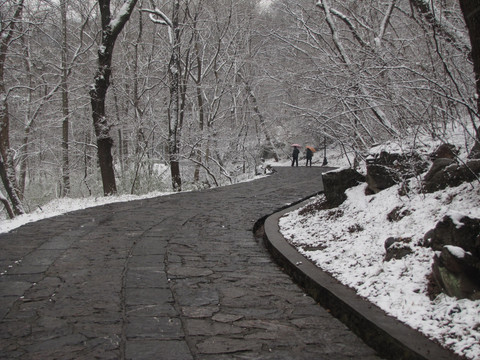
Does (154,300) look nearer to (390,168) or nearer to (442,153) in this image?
(390,168)

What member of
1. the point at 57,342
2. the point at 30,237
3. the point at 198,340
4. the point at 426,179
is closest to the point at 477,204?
the point at 426,179

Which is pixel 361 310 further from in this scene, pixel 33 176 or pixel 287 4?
pixel 33 176

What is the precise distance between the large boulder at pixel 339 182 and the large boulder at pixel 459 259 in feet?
11.8

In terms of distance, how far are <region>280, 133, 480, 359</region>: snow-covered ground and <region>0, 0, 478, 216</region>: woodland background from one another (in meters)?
1.24

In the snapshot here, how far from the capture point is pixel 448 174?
487 centimetres

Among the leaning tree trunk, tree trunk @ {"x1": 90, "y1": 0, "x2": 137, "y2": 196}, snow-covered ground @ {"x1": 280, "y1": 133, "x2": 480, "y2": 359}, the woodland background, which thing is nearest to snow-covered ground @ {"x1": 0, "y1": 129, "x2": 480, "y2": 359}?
snow-covered ground @ {"x1": 280, "y1": 133, "x2": 480, "y2": 359}

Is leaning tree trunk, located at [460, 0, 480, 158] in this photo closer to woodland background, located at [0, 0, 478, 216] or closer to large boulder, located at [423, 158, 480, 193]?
large boulder, located at [423, 158, 480, 193]

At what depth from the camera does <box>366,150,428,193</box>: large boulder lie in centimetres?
564

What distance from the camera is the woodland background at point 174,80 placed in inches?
326

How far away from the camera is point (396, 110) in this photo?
6410mm

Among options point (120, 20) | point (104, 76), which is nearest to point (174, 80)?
point (120, 20)

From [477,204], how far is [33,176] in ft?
90.2

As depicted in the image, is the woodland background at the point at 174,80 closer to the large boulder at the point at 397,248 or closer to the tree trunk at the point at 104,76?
the tree trunk at the point at 104,76

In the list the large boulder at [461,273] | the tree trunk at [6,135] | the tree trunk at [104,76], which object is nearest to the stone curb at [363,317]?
the large boulder at [461,273]
